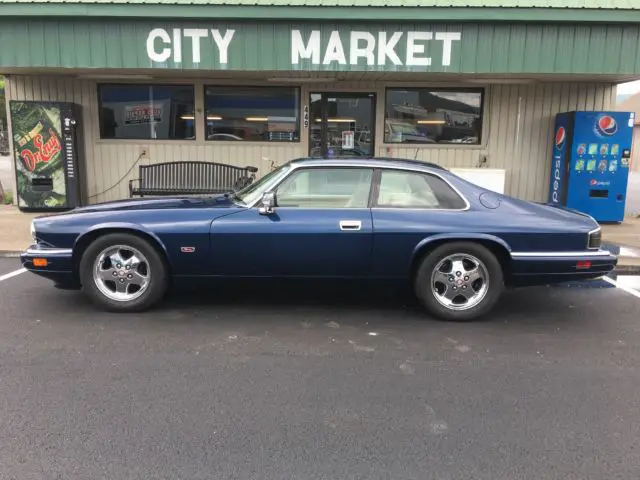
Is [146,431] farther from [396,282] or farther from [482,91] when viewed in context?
[482,91]

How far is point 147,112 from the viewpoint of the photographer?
36.1 ft

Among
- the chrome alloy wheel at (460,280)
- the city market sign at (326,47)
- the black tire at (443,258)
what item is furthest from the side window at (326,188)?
the city market sign at (326,47)

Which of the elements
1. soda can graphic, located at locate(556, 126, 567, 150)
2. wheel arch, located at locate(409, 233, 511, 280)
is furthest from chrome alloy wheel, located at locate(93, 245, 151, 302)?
soda can graphic, located at locate(556, 126, 567, 150)

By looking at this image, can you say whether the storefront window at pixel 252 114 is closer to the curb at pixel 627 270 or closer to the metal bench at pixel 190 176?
the metal bench at pixel 190 176

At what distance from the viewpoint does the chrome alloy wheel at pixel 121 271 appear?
→ 5.03m

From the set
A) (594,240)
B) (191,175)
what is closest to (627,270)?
(594,240)

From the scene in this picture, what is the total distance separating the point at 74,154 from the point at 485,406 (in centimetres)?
928

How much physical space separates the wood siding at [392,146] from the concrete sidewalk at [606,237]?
1.53m

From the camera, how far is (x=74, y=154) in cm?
1041

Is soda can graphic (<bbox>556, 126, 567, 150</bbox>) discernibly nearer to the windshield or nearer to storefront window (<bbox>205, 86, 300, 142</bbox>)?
storefront window (<bbox>205, 86, 300, 142</bbox>)

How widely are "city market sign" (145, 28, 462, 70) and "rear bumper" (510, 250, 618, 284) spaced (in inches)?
178

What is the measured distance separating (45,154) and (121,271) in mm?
6485

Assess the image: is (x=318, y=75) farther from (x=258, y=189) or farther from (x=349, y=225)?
(x=349, y=225)

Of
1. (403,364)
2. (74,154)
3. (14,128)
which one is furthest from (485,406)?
(14,128)
